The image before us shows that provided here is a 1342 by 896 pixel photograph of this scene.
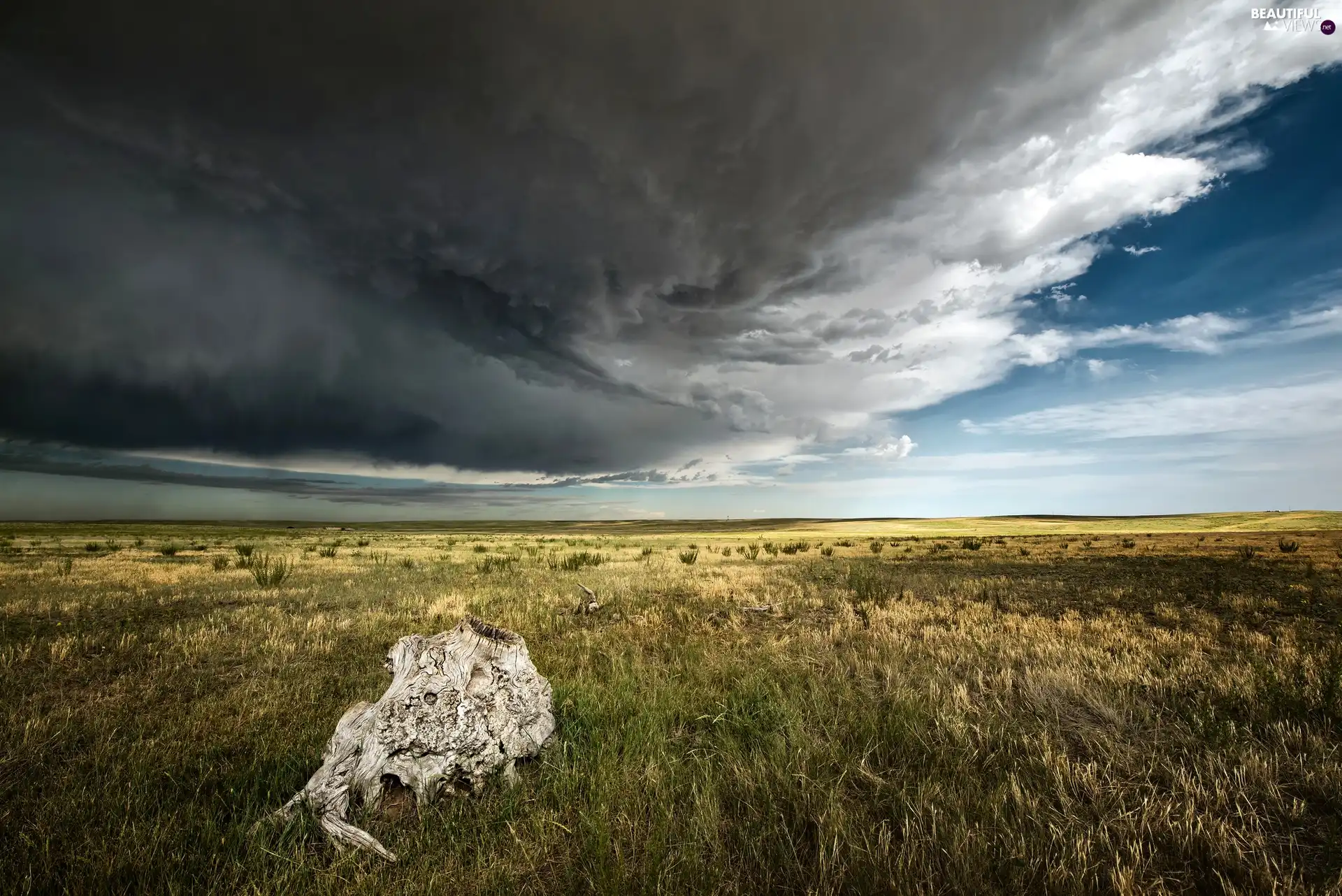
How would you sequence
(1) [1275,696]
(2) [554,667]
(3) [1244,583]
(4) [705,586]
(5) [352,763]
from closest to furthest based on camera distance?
(5) [352,763] < (1) [1275,696] < (2) [554,667] < (3) [1244,583] < (4) [705,586]

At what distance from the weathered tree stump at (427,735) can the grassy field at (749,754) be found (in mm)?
202

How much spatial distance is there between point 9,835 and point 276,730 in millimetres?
1844

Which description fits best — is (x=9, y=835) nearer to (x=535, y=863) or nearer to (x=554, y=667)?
(x=535, y=863)

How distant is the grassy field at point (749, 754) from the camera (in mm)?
3125

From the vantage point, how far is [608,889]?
2951mm

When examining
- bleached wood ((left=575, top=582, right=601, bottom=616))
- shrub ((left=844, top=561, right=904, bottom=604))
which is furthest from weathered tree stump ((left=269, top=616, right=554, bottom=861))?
shrub ((left=844, top=561, right=904, bottom=604))

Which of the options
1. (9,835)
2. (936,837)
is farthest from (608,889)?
(9,835)

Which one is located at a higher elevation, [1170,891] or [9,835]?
[1170,891]

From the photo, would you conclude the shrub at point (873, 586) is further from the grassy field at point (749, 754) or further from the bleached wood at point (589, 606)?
the bleached wood at point (589, 606)

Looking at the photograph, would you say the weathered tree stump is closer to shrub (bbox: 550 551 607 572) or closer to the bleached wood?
the bleached wood

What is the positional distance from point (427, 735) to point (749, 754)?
2.72 m

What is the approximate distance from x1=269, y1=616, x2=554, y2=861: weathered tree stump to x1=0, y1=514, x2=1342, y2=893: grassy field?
202 mm

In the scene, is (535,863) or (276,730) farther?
(276,730)

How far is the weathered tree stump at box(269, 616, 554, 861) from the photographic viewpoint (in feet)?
12.7
